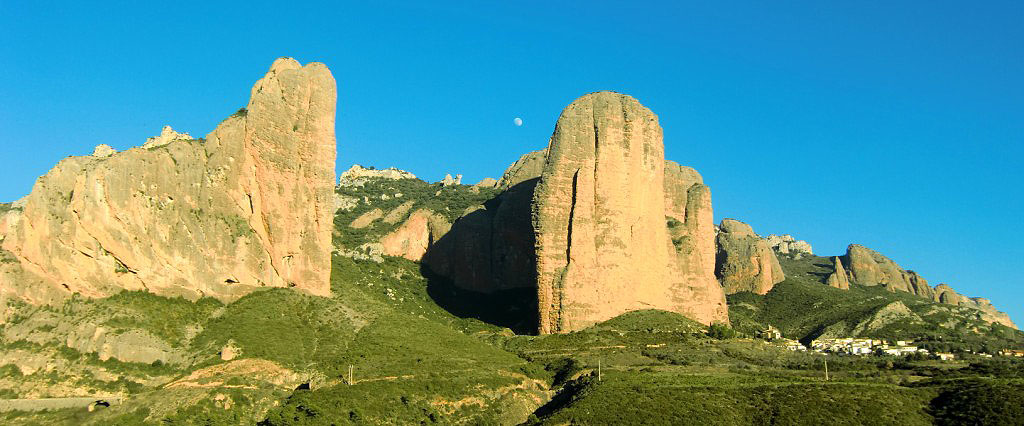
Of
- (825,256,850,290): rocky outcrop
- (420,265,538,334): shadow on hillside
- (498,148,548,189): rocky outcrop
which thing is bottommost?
(420,265,538,334): shadow on hillside

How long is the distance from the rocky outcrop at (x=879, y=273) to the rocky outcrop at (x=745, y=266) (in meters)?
26.4

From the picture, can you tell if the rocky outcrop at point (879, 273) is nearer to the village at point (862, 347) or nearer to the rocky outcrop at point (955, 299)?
the rocky outcrop at point (955, 299)

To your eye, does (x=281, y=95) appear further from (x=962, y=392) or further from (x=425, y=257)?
(x=962, y=392)

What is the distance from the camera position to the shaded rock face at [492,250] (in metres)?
102

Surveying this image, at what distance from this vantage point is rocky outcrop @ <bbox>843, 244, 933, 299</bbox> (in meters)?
147

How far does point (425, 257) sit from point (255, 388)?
156 feet

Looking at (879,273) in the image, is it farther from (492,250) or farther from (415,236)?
(415,236)

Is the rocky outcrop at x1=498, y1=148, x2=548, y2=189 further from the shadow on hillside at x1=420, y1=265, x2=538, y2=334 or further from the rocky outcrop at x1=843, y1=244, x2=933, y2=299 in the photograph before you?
the rocky outcrop at x1=843, y1=244, x2=933, y2=299

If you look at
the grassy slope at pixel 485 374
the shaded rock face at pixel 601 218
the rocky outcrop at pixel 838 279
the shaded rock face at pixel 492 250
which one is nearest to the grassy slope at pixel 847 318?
the rocky outcrop at pixel 838 279

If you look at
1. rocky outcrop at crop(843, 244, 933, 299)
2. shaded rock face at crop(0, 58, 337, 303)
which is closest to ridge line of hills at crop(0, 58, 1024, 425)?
shaded rock face at crop(0, 58, 337, 303)

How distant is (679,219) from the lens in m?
103

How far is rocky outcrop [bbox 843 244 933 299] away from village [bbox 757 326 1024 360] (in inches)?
2003

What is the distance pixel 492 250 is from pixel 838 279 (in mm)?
59130

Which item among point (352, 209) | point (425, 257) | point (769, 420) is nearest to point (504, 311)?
point (425, 257)
